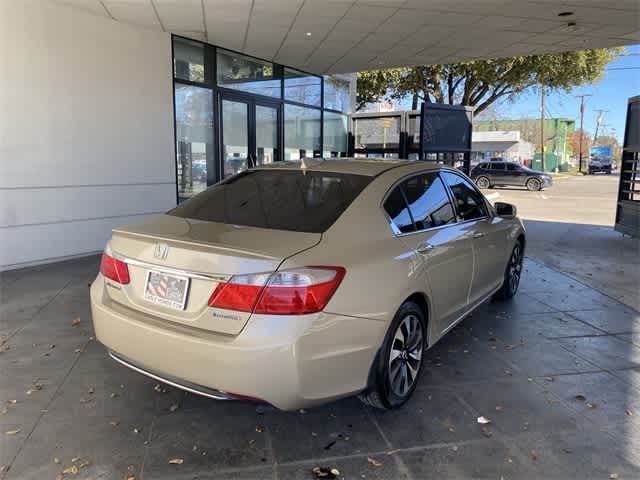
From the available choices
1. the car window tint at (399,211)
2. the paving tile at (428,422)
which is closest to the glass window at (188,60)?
the car window tint at (399,211)

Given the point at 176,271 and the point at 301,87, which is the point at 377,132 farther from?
the point at 176,271

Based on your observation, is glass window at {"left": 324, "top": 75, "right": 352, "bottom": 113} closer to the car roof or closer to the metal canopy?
the metal canopy

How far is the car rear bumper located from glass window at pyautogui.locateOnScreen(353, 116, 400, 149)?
10.3 meters

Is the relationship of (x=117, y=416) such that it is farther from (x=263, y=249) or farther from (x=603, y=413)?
(x=603, y=413)

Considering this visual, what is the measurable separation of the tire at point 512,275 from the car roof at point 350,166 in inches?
79.1

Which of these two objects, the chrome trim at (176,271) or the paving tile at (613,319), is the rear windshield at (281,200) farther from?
the paving tile at (613,319)

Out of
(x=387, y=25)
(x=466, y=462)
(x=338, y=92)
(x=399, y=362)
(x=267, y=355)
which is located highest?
(x=387, y=25)

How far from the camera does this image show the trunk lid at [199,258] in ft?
7.91

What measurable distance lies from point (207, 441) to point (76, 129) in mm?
5884

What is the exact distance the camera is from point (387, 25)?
316 inches

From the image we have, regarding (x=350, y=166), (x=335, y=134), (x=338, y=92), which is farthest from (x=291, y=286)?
(x=338, y=92)

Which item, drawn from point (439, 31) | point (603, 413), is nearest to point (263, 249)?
point (603, 413)

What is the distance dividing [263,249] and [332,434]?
1.21m

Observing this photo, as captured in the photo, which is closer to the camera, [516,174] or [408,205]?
[408,205]
